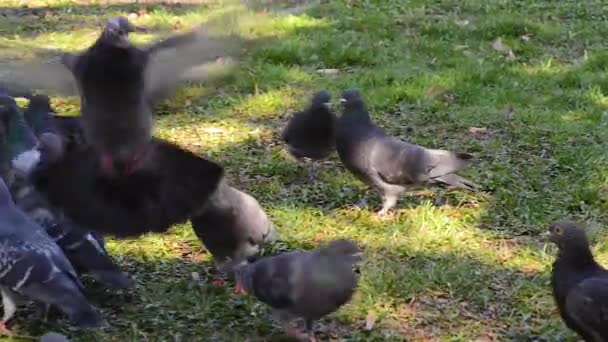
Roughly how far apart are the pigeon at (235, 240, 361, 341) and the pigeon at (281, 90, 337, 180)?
1.82 meters

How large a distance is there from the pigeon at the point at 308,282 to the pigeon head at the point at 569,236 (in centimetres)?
89

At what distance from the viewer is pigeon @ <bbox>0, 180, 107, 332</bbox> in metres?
3.53

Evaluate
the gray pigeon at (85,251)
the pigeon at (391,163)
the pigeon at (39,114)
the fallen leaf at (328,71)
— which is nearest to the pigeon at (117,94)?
the gray pigeon at (85,251)

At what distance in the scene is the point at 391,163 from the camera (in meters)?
5.24

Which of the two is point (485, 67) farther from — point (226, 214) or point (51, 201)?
point (51, 201)

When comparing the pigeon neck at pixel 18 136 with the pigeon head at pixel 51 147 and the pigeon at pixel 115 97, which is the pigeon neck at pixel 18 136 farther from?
the pigeon at pixel 115 97

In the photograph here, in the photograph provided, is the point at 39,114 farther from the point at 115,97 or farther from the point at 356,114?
the point at 115,97

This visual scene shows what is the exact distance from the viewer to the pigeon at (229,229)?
4363 millimetres

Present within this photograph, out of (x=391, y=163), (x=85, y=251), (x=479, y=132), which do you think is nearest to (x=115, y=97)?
(x=85, y=251)

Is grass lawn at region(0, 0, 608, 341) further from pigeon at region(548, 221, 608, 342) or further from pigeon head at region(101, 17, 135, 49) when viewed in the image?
pigeon head at region(101, 17, 135, 49)

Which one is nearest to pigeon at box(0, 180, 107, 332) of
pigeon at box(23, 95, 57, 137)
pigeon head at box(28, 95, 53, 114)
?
pigeon at box(23, 95, 57, 137)

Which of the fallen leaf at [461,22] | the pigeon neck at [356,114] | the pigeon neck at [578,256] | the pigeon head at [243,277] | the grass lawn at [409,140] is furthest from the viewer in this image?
the fallen leaf at [461,22]

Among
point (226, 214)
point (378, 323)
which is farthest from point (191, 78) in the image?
point (378, 323)

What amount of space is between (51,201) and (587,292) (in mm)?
2135
